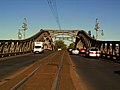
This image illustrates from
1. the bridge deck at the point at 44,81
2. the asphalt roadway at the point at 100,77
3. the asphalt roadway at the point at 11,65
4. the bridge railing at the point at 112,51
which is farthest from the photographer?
the bridge railing at the point at 112,51

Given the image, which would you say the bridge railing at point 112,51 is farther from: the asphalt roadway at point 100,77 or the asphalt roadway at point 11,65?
the asphalt roadway at point 100,77

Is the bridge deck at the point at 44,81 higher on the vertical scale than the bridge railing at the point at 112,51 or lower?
lower

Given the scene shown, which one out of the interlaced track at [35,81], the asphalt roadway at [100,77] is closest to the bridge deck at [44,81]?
the interlaced track at [35,81]

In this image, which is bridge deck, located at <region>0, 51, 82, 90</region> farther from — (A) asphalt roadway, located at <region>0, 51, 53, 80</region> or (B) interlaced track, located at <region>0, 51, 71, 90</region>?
(A) asphalt roadway, located at <region>0, 51, 53, 80</region>

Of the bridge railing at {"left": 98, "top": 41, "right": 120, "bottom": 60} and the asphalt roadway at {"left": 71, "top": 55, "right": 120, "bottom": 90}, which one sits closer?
the asphalt roadway at {"left": 71, "top": 55, "right": 120, "bottom": 90}

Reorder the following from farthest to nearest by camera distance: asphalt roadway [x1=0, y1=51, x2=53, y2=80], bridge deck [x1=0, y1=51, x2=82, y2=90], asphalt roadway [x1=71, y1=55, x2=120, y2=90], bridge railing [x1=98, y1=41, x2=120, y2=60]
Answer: bridge railing [x1=98, y1=41, x2=120, y2=60] < asphalt roadway [x1=0, y1=51, x2=53, y2=80] < asphalt roadway [x1=71, y1=55, x2=120, y2=90] < bridge deck [x1=0, y1=51, x2=82, y2=90]

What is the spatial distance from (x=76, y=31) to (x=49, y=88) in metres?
142

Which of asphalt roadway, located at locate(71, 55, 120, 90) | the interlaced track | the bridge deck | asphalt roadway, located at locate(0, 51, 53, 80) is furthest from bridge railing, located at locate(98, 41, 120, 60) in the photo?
the interlaced track

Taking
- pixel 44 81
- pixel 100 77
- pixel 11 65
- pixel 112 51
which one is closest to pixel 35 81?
pixel 44 81

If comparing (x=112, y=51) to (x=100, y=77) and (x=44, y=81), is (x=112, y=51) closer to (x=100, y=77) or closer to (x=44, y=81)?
(x=100, y=77)

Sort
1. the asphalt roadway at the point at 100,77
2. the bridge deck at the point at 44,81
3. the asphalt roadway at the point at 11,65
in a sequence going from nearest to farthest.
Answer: the bridge deck at the point at 44,81
the asphalt roadway at the point at 100,77
the asphalt roadway at the point at 11,65

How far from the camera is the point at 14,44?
5472 cm

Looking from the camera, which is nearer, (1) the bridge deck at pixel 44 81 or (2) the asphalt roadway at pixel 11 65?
(1) the bridge deck at pixel 44 81

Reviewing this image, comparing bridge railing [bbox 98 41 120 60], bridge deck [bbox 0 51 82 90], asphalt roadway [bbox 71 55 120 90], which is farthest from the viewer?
bridge railing [bbox 98 41 120 60]
